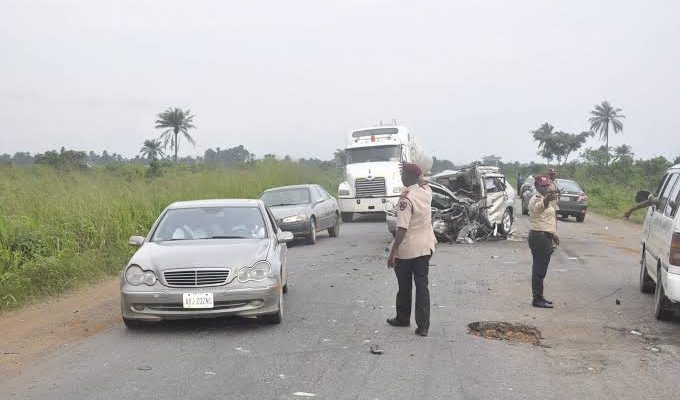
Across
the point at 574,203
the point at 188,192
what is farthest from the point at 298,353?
the point at 574,203

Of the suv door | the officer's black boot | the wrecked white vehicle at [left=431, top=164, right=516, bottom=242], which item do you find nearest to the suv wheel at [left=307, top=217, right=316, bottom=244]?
the wrecked white vehicle at [left=431, top=164, right=516, bottom=242]

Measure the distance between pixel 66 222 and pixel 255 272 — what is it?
739cm

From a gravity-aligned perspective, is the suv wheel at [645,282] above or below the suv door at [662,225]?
below

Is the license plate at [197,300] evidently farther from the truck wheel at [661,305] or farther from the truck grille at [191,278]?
the truck wheel at [661,305]

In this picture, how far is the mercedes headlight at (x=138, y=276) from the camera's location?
7.47 m

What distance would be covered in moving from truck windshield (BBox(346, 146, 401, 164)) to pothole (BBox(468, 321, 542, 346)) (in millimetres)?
16527

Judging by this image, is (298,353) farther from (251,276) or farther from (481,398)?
(481,398)

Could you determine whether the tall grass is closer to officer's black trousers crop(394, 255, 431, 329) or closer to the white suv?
officer's black trousers crop(394, 255, 431, 329)

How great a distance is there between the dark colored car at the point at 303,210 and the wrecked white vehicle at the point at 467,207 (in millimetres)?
2019

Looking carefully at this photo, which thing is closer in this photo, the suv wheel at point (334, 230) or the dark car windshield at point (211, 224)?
the dark car windshield at point (211, 224)

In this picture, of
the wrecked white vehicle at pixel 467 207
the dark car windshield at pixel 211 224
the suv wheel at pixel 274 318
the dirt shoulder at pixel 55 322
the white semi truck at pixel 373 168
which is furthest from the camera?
the white semi truck at pixel 373 168

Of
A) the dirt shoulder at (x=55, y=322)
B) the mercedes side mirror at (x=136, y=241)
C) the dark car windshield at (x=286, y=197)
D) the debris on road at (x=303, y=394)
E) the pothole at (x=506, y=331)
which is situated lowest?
the dirt shoulder at (x=55, y=322)

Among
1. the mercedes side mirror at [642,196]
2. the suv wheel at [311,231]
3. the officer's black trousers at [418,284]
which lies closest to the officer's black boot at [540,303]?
the mercedes side mirror at [642,196]

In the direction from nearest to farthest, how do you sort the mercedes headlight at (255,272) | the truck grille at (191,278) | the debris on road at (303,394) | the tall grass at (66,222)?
the debris on road at (303,394) → the truck grille at (191,278) → the mercedes headlight at (255,272) → the tall grass at (66,222)
